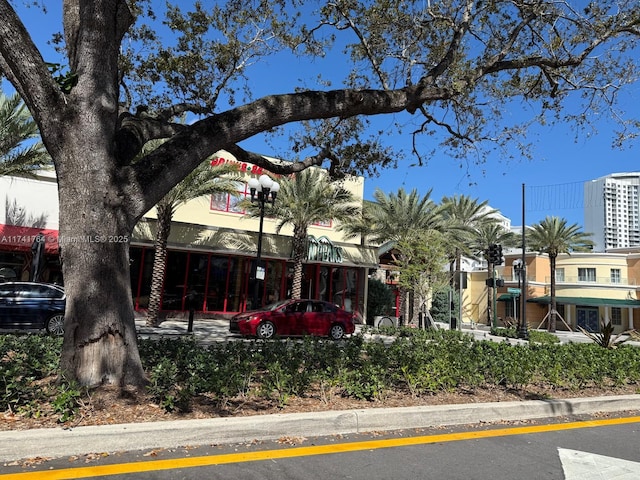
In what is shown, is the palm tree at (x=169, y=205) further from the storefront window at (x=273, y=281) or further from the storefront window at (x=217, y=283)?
the storefront window at (x=273, y=281)

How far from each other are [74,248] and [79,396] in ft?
5.25

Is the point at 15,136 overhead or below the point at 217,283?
overhead

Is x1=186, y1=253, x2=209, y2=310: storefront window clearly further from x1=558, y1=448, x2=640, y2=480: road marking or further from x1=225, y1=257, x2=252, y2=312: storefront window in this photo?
x1=558, y1=448, x2=640, y2=480: road marking

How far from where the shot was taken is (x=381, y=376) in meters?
6.15

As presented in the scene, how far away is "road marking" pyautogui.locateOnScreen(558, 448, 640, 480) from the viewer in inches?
161

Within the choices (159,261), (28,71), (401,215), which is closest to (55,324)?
(159,261)

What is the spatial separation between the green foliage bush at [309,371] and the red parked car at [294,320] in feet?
25.1

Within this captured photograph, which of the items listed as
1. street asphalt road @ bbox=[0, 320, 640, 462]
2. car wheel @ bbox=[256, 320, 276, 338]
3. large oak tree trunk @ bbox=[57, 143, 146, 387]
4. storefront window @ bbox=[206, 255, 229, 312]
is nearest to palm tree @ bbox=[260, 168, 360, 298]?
storefront window @ bbox=[206, 255, 229, 312]

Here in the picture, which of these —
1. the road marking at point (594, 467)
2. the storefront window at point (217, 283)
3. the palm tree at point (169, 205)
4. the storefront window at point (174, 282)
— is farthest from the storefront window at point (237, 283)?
the road marking at point (594, 467)

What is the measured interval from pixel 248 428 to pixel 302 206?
17.6 meters

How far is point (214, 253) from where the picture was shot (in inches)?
894

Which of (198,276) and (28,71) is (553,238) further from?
(28,71)

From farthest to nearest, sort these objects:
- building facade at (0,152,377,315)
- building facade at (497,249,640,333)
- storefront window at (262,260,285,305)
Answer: building facade at (497,249,640,333)
storefront window at (262,260,285,305)
building facade at (0,152,377,315)

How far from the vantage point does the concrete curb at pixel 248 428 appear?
3.71m
